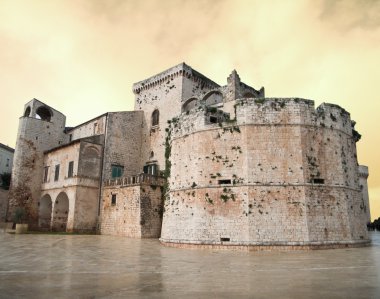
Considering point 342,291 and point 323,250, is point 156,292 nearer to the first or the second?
point 342,291

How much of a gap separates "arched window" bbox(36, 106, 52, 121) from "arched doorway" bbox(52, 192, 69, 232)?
10.5 meters

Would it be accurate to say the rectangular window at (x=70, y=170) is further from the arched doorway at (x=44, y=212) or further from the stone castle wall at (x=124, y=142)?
the arched doorway at (x=44, y=212)

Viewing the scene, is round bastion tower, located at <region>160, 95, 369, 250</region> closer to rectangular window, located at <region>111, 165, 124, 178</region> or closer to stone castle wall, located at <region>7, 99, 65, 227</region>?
rectangular window, located at <region>111, 165, 124, 178</region>

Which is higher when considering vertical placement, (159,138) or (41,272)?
(159,138)

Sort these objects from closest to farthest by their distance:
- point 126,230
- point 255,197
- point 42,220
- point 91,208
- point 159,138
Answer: point 255,197 → point 126,230 → point 91,208 → point 159,138 → point 42,220

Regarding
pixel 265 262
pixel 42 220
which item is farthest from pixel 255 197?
pixel 42 220

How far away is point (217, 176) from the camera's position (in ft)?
57.9

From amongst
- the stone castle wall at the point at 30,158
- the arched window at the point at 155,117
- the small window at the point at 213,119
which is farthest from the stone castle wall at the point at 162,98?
the stone castle wall at the point at 30,158

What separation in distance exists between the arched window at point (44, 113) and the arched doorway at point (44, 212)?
30.4 feet

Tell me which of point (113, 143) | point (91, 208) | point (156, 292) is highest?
point (113, 143)

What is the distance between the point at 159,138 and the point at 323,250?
18.6 meters

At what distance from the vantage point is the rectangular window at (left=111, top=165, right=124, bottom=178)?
29953mm

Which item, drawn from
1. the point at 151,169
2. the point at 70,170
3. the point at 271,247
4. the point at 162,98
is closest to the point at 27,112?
the point at 70,170

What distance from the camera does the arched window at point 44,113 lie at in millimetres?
36775
